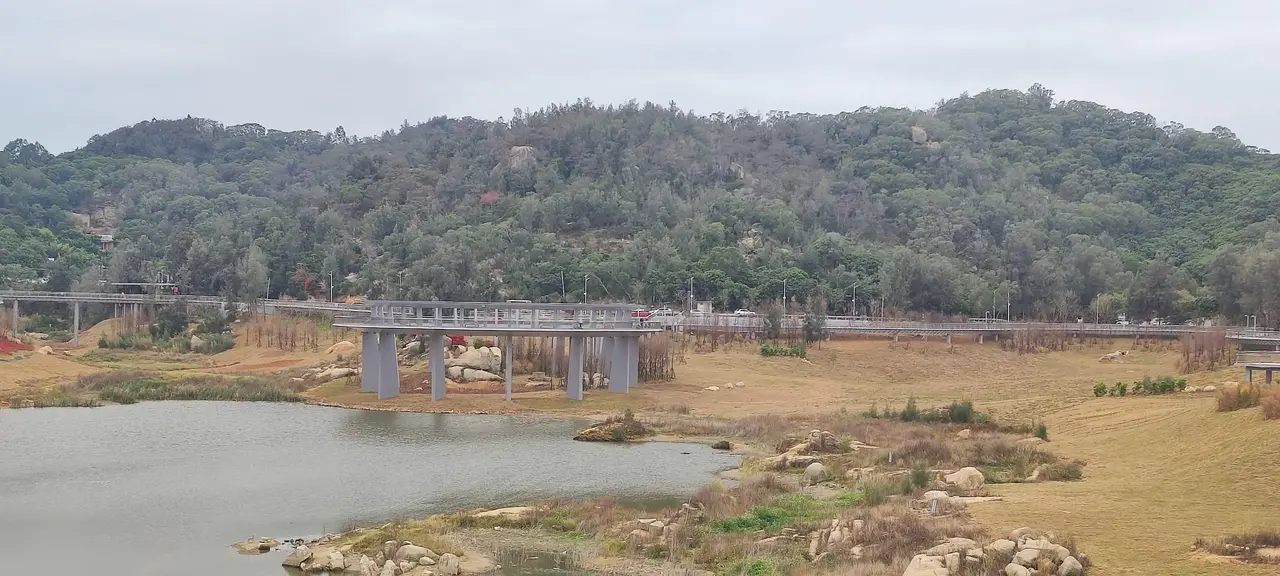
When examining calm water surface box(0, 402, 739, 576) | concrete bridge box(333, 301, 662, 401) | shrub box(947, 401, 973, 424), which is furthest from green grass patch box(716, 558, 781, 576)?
concrete bridge box(333, 301, 662, 401)

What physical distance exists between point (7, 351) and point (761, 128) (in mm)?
129678

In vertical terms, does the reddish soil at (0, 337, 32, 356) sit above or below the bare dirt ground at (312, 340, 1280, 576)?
above

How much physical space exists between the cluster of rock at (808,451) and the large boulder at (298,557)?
51.1 ft

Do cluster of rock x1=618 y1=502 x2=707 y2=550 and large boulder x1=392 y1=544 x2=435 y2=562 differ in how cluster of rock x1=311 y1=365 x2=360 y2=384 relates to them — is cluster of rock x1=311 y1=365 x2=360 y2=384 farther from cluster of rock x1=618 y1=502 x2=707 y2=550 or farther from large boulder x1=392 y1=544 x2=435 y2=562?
large boulder x1=392 y1=544 x2=435 y2=562

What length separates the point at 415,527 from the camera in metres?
27.5

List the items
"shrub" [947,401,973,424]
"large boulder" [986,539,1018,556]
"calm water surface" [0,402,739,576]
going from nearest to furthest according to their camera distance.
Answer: "large boulder" [986,539,1018,556] → "calm water surface" [0,402,739,576] → "shrub" [947,401,973,424]

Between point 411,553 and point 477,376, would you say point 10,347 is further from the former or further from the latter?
point 411,553

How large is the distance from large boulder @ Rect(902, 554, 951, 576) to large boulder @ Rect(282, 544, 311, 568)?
1231 centimetres

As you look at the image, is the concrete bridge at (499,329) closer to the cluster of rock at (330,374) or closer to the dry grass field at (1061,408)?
the dry grass field at (1061,408)

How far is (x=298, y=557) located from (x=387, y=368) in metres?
33.4

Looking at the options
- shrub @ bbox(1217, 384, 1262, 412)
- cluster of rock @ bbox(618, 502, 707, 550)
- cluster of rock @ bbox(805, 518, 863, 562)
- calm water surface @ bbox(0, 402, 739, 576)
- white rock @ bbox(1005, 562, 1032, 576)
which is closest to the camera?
white rock @ bbox(1005, 562, 1032, 576)

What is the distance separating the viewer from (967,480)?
95.0 feet

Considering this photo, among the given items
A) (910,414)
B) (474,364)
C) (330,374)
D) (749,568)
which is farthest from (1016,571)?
(330,374)

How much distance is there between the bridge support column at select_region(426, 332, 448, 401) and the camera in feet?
186
